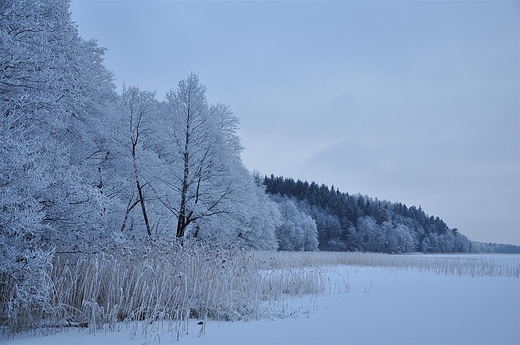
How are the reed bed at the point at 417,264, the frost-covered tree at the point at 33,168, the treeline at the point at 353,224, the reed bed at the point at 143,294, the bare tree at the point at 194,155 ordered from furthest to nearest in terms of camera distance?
the treeline at the point at 353,224, the reed bed at the point at 417,264, the bare tree at the point at 194,155, the reed bed at the point at 143,294, the frost-covered tree at the point at 33,168

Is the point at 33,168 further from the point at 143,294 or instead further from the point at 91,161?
the point at 91,161

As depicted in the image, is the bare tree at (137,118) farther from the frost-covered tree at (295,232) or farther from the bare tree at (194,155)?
the frost-covered tree at (295,232)

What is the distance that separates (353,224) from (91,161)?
218ft

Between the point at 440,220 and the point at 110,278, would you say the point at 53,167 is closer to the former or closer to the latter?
the point at 110,278

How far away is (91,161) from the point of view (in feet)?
34.8

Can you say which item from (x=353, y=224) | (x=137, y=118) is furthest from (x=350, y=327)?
(x=353, y=224)

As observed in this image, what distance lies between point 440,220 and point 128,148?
10590cm

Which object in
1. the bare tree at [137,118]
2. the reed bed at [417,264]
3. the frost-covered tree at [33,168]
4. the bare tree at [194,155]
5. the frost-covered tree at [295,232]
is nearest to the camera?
the frost-covered tree at [33,168]

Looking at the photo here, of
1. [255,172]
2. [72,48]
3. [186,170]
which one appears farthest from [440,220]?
[72,48]

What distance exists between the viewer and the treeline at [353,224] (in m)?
68.1

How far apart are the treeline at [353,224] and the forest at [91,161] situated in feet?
120

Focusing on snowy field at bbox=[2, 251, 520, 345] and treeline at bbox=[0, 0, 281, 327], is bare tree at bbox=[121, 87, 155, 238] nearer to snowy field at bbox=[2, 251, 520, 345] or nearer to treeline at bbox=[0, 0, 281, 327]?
treeline at bbox=[0, 0, 281, 327]

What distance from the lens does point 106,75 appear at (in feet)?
44.1

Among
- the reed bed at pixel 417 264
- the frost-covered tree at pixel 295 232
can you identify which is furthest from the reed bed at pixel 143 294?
the frost-covered tree at pixel 295 232
